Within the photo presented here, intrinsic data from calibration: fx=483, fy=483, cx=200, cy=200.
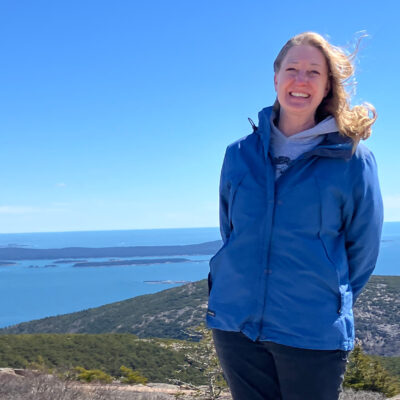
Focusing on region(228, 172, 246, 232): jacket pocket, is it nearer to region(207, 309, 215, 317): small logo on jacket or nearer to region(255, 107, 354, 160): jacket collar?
region(255, 107, 354, 160): jacket collar

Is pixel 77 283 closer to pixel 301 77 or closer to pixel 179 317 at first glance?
pixel 179 317

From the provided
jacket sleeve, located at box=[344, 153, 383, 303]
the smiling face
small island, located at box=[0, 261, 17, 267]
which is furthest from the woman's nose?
small island, located at box=[0, 261, 17, 267]

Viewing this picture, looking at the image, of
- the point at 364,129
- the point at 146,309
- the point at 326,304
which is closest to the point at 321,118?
the point at 364,129

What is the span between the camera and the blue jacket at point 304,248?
1278 mm

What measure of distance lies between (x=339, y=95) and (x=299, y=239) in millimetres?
467

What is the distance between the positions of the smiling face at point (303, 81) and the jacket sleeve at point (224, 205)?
28 centimetres

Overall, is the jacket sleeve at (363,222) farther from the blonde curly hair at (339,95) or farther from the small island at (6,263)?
the small island at (6,263)

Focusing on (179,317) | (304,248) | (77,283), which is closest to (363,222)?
(304,248)

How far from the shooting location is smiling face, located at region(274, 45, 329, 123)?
1400 mm

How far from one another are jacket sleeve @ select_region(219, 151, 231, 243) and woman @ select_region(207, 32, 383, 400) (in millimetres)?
71

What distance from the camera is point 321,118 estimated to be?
1.49m

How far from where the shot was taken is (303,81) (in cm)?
140

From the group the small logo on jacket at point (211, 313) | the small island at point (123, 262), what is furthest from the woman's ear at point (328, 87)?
the small island at point (123, 262)

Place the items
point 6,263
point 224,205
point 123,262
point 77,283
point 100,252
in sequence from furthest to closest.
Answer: point 100,252 → point 6,263 → point 123,262 → point 77,283 → point 224,205
